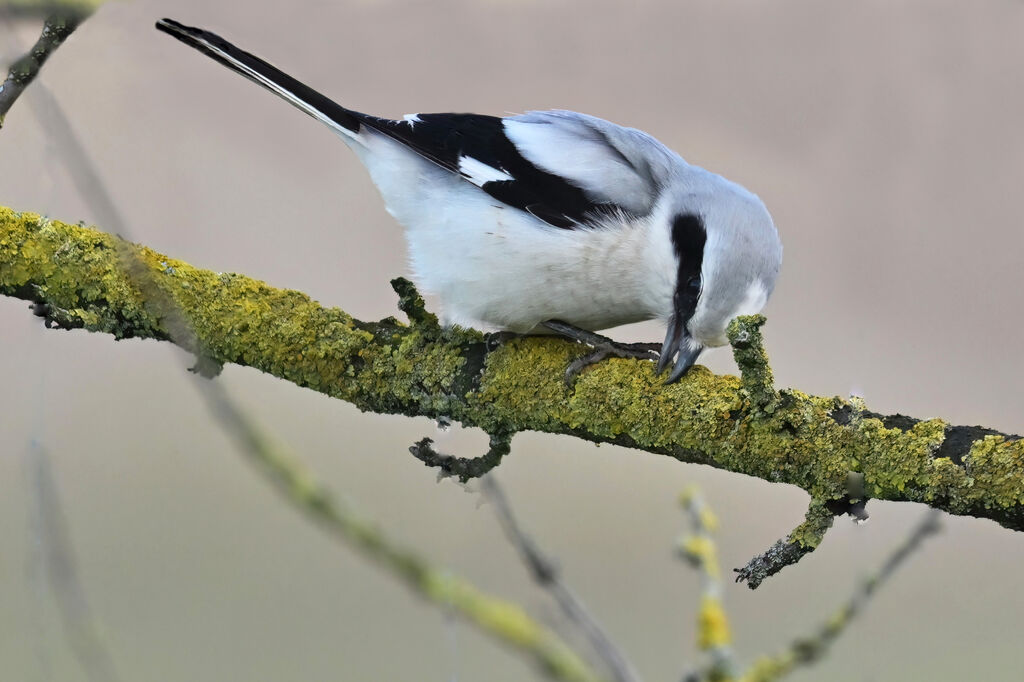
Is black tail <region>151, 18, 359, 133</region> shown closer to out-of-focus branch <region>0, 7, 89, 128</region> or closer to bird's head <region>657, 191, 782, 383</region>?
out-of-focus branch <region>0, 7, 89, 128</region>

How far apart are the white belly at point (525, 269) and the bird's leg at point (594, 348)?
0.04 meters

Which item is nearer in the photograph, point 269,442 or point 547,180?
point 269,442

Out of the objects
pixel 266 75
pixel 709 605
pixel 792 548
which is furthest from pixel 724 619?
pixel 266 75

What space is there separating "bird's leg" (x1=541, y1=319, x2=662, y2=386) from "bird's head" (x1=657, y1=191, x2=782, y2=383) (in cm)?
8

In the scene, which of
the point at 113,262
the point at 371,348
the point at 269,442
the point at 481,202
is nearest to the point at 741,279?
the point at 481,202

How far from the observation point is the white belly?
124 inches

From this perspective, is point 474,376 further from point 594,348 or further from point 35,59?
point 35,59

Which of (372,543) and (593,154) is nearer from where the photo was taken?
(372,543)

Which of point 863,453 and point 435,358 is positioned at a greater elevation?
point 435,358

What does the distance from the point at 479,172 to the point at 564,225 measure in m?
0.35

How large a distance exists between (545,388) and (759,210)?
966 mm

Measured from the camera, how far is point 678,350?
3.01 metres

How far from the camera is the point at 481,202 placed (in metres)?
3.28

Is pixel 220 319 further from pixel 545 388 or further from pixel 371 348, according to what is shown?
pixel 545 388
